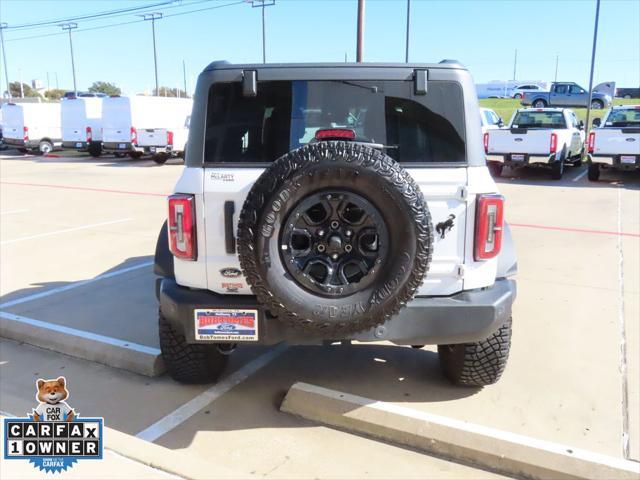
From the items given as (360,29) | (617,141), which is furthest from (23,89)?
(617,141)

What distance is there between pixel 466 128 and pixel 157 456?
2.33 metres

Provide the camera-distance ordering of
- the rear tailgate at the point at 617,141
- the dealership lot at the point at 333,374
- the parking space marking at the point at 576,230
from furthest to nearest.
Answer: the rear tailgate at the point at 617,141, the parking space marking at the point at 576,230, the dealership lot at the point at 333,374

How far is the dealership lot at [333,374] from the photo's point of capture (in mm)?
3211

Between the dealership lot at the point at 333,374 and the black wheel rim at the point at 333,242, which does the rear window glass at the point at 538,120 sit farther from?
the black wheel rim at the point at 333,242

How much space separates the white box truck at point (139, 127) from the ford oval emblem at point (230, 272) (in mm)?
19070

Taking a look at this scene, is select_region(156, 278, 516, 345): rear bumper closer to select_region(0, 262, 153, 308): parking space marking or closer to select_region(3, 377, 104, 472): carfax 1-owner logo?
select_region(3, 377, 104, 472): carfax 1-owner logo

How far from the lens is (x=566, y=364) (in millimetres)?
4191

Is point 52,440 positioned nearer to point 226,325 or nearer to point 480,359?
point 226,325

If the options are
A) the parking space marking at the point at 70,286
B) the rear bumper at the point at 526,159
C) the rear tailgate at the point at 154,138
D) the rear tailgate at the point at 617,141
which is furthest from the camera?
the rear tailgate at the point at 154,138

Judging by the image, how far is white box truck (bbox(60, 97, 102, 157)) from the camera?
23953 mm

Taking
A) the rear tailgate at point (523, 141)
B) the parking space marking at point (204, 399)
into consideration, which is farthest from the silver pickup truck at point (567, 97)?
the parking space marking at point (204, 399)

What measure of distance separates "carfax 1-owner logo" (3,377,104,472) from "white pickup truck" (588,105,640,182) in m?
14.1

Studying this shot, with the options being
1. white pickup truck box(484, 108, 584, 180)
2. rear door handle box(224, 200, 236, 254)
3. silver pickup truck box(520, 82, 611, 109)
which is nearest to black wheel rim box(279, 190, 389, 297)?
rear door handle box(224, 200, 236, 254)

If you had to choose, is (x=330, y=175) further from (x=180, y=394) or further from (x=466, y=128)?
(x=180, y=394)
